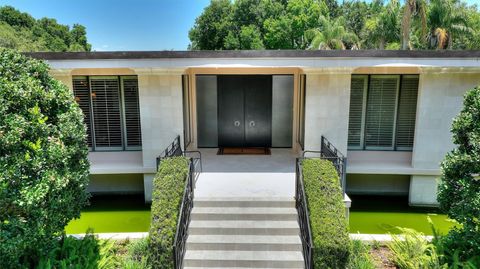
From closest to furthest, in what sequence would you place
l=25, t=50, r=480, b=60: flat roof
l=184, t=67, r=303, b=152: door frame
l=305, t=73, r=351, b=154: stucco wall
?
l=25, t=50, r=480, b=60: flat roof
l=305, t=73, r=351, b=154: stucco wall
l=184, t=67, r=303, b=152: door frame

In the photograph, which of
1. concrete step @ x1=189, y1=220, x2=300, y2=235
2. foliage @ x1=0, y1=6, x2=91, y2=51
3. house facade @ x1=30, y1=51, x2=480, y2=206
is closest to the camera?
concrete step @ x1=189, y1=220, x2=300, y2=235

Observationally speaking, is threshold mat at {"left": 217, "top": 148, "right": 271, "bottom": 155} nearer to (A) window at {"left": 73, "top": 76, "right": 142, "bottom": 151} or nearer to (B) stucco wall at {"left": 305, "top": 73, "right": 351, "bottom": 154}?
(B) stucco wall at {"left": 305, "top": 73, "right": 351, "bottom": 154}

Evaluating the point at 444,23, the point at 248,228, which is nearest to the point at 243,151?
the point at 248,228

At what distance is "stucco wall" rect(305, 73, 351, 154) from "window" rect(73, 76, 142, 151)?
508cm

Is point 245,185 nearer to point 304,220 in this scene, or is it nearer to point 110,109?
point 304,220

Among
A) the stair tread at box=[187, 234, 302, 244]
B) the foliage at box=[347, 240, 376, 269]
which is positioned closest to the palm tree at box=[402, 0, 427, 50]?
the foliage at box=[347, 240, 376, 269]

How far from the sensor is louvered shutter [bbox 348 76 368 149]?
9.68 m

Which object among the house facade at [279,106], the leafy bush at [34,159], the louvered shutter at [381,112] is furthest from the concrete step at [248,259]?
the louvered shutter at [381,112]

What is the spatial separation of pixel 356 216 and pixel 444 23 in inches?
807

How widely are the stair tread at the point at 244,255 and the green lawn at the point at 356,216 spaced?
2.18 m

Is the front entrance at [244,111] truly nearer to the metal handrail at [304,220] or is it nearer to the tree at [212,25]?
the metal handrail at [304,220]

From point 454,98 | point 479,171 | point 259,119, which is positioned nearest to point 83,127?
point 479,171

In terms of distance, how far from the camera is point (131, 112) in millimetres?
9953

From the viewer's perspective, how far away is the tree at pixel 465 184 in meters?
4.94
